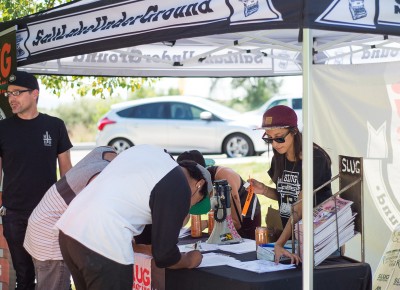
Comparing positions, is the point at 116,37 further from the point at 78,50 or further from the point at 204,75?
the point at 204,75

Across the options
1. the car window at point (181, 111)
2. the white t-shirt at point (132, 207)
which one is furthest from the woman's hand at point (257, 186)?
the car window at point (181, 111)

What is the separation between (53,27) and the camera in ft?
14.8

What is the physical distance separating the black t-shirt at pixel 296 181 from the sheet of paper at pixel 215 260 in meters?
0.56

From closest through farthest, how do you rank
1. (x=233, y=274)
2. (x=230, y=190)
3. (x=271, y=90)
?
(x=233, y=274) → (x=230, y=190) → (x=271, y=90)

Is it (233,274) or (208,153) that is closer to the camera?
(233,274)

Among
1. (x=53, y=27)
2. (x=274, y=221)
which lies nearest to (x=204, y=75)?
(x=53, y=27)

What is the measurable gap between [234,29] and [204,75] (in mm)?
4111

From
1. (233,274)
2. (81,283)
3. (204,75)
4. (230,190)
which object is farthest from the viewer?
(204,75)

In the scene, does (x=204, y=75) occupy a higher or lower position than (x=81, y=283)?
higher

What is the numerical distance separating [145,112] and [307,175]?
1236 cm

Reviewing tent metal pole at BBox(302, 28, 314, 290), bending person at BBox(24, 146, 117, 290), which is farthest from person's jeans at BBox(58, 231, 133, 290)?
tent metal pole at BBox(302, 28, 314, 290)

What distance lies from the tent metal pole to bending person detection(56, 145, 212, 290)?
21.2 inches

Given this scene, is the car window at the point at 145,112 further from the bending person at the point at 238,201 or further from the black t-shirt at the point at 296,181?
the black t-shirt at the point at 296,181

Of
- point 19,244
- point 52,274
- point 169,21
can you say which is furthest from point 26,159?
point 169,21
